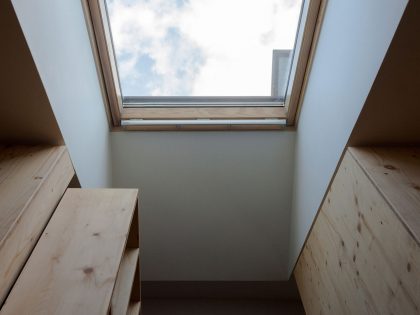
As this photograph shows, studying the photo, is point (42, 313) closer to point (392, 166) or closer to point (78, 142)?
point (78, 142)

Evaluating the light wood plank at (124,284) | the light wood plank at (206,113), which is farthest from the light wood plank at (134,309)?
the light wood plank at (206,113)

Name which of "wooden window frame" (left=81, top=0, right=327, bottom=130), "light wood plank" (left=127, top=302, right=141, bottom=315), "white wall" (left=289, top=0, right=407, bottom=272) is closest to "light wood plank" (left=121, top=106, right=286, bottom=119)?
"wooden window frame" (left=81, top=0, right=327, bottom=130)

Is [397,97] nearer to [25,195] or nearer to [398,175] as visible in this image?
[398,175]

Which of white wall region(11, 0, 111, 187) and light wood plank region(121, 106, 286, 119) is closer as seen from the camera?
white wall region(11, 0, 111, 187)

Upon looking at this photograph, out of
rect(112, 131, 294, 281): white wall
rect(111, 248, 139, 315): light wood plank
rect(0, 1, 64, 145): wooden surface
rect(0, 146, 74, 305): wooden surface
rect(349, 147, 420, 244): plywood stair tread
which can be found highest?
rect(0, 1, 64, 145): wooden surface

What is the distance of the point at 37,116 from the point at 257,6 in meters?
1.05

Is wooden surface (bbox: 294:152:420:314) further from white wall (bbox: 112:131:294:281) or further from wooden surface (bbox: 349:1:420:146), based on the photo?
white wall (bbox: 112:131:294:281)

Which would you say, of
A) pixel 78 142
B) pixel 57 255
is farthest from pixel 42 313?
pixel 78 142

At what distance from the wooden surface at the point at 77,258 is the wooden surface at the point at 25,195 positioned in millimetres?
26

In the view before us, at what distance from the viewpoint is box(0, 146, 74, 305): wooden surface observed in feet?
3.36

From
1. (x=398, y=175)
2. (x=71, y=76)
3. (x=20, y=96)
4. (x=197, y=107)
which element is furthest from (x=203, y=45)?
(x=398, y=175)

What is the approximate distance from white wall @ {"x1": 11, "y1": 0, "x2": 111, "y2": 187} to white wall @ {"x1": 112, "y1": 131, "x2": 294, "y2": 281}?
0.30m

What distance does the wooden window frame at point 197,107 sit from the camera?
175cm

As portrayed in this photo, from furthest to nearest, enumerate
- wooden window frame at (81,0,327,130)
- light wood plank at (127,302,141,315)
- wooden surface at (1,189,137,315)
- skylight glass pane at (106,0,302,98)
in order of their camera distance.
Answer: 1. skylight glass pane at (106,0,302,98)
2. wooden window frame at (81,0,327,130)
3. light wood plank at (127,302,141,315)
4. wooden surface at (1,189,137,315)
